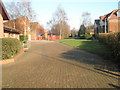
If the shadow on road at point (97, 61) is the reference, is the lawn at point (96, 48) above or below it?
above

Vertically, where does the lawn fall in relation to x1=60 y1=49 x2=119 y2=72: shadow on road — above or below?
above

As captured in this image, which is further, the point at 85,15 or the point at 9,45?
the point at 85,15

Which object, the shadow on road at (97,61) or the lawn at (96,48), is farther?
the lawn at (96,48)

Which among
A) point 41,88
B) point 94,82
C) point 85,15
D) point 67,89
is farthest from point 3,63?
point 85,15

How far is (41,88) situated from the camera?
3.69m

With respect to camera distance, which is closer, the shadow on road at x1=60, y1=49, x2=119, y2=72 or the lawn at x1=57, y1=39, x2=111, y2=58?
the shadow on road at x1=60, y1=49, x2=119, y2=72

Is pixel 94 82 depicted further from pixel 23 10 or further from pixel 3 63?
pixel 23 10

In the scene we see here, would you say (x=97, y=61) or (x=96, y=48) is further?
(x=96, y=48)

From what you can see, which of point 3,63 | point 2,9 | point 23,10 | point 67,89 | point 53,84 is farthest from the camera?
point 23,10

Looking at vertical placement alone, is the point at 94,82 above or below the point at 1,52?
below

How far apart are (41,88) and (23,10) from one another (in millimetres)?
25491

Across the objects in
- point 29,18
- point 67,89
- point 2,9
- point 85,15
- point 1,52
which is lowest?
point 67,89

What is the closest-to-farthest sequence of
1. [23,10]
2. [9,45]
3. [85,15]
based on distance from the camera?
1. [9,45]
2. [23,10]
3. [85,15]

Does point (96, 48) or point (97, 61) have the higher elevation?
point (96, 48)
